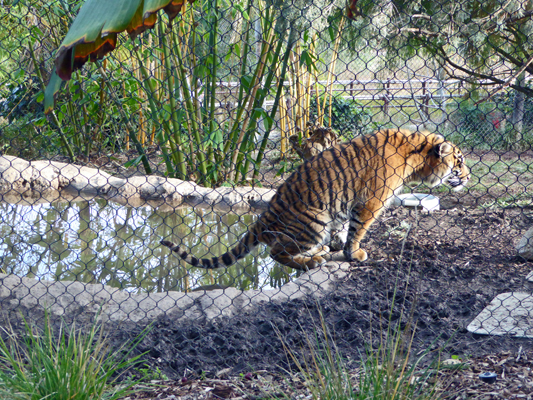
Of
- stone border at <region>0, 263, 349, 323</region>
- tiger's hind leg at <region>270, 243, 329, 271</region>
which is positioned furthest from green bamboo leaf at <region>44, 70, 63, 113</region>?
tiger's hind leg at <region>270, 243, 329, 271</region>

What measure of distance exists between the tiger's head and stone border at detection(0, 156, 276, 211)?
1426 mm

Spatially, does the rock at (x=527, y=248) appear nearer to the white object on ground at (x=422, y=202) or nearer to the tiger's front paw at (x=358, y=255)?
the tiger's front paw at (x=358, y=255)

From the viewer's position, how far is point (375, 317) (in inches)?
109

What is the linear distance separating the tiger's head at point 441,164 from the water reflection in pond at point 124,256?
4.40 ft

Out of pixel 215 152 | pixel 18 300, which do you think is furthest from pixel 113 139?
pixel 18 300

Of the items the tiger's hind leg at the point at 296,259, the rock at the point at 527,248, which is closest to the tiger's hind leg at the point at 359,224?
the tiger's hind leg at the point at 296,259

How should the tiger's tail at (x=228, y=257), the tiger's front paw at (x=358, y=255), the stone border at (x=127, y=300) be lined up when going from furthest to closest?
the tiger's front paw at (x=358, y=255)
the tiger's tail at (x=228, y=257)
the stone border at (x=127, y=300)

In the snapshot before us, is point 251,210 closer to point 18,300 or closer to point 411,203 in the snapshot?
point 411,203

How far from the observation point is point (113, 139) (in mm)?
7613

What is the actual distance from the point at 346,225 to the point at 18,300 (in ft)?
7.97

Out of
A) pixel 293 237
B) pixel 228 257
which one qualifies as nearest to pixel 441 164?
pixel 293 237

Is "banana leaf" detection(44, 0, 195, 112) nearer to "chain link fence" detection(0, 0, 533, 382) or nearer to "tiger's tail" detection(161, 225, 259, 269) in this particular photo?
"chain link fence" detection(0, 0, 533, 382)

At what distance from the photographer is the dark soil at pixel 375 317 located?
2.38 metres

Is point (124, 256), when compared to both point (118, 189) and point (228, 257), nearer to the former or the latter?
point (118, 189)
